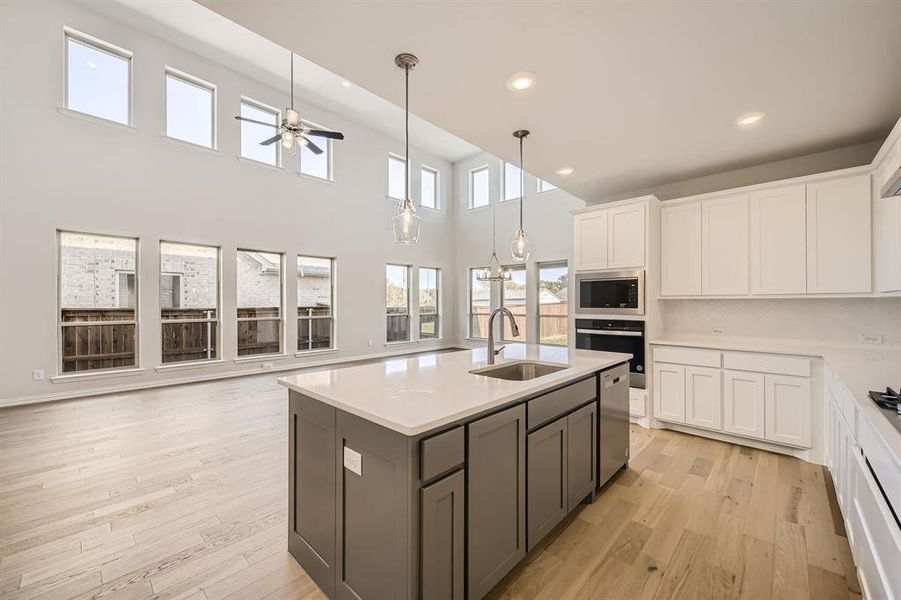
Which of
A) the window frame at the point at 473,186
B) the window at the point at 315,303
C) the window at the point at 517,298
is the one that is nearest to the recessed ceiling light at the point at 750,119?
the window at the point at 517,298

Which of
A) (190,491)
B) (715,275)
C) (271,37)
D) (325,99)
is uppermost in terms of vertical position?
(325,99)

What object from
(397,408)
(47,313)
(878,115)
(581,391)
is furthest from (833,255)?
(47,313)

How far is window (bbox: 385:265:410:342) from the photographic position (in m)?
8.41

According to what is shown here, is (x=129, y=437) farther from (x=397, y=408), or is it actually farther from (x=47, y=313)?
(x=397, y=408)

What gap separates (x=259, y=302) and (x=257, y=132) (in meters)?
2.96

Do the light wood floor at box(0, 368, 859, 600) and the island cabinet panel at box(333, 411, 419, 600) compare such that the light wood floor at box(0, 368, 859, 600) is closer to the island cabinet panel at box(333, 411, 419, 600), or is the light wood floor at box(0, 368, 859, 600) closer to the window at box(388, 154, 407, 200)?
the island cabinet panel at box(333, 411, 419, 600)

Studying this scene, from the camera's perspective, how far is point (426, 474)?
1.32m

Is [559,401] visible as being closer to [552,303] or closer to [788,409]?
[788,409]

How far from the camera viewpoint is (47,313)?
4.61 meters

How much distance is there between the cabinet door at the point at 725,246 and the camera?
3.54 meters

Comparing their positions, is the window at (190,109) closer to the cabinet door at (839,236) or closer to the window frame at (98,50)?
the window frame at (98,50)

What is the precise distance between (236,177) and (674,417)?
23.1 ft

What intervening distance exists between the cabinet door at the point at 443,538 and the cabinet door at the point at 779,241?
3.59 meters

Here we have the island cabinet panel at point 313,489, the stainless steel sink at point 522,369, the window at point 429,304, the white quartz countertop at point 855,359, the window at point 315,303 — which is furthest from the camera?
the window at point 429,304
